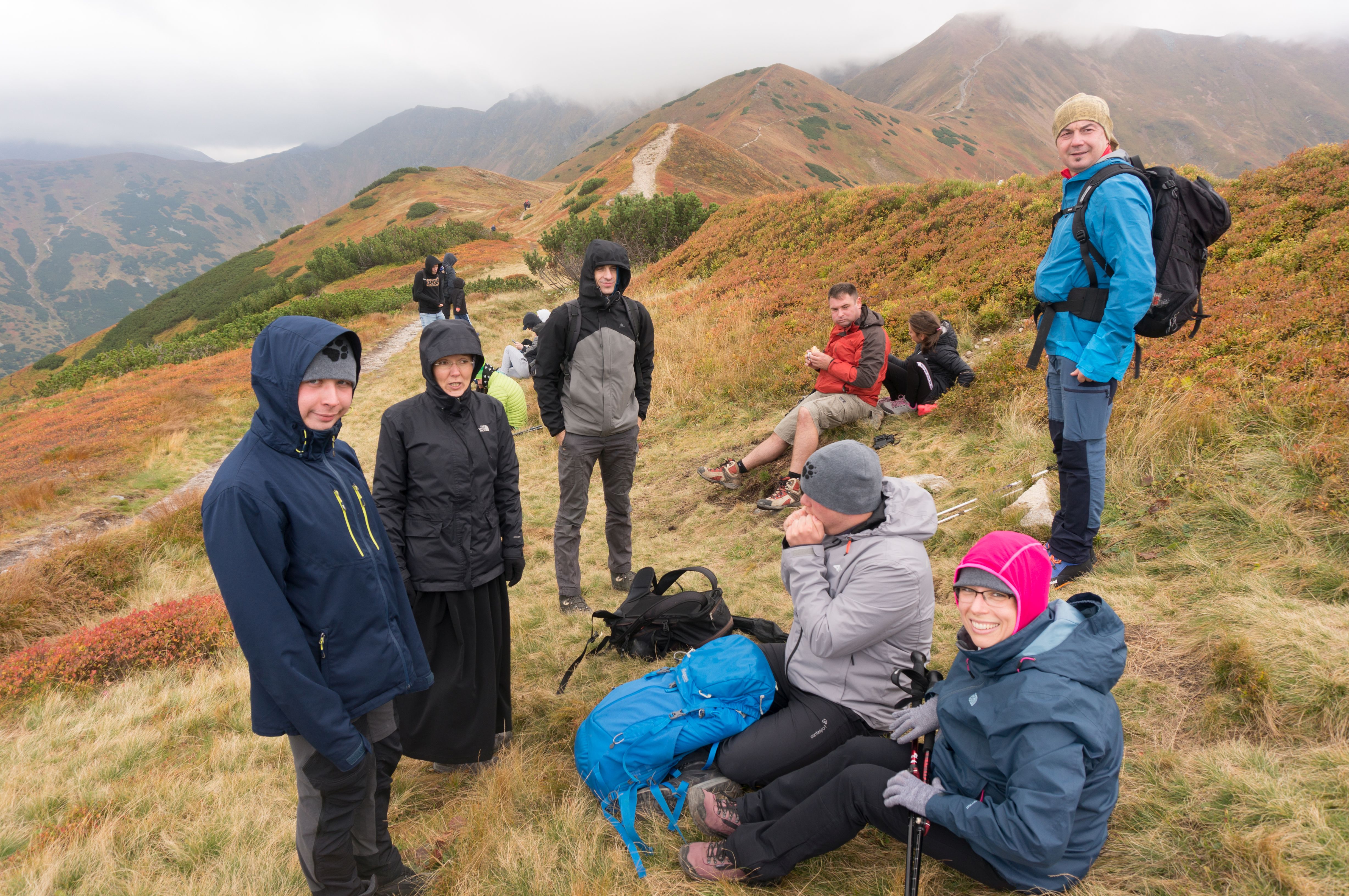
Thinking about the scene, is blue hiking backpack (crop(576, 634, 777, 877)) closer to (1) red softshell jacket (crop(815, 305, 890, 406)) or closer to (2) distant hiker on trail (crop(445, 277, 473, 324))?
(1) red softshell jacket (crop(815, 305, 890, 406))

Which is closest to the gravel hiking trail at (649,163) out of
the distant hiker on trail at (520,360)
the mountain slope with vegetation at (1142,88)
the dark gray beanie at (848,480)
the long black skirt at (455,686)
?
the distant hiker on trail at (520,360)

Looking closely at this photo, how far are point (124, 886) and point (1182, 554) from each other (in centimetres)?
501

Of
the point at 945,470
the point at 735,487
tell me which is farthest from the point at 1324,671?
the point at 735,487

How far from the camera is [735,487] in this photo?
20.3 feet

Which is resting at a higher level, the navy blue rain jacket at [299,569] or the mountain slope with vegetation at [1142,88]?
the mountain slope with vegetation at [1142,88]

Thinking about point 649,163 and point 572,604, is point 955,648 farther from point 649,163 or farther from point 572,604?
point 649,163

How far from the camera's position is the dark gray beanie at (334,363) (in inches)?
72.7

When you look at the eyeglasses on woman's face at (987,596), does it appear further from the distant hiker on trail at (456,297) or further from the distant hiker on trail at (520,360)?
the distant hiker on trail at (456,297)

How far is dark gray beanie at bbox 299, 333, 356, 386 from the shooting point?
1.85 m

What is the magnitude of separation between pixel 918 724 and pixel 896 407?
14.8 ft

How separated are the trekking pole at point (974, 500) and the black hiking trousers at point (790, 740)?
2.29 metres

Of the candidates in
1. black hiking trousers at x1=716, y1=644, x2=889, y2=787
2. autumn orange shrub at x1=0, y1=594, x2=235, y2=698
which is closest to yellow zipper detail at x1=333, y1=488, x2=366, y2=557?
black hiking trousers at x1=716, y1=644, x2=889, y2=787

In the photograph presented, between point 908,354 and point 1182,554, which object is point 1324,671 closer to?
point 1182,554

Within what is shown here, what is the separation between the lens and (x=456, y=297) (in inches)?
422
